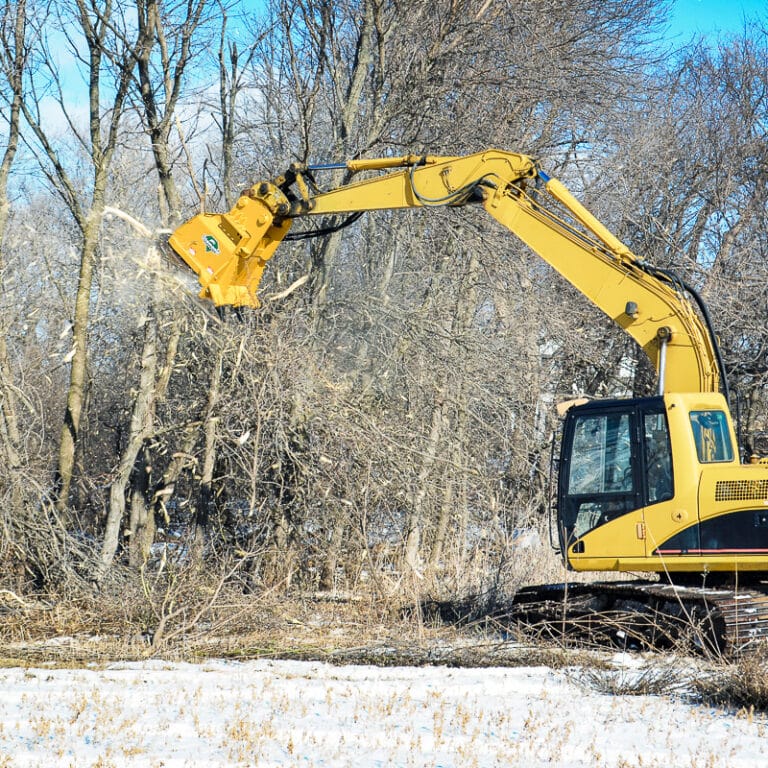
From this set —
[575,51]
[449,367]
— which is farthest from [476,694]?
[575,51]

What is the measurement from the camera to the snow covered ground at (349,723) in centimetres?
492

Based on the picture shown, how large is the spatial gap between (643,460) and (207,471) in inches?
192

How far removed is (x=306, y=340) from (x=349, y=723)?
5.91 m

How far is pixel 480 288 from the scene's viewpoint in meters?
14.1

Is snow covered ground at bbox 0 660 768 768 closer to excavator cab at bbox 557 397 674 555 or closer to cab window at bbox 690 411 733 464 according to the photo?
Answer: excavator cab at bbox 557 397 674 555

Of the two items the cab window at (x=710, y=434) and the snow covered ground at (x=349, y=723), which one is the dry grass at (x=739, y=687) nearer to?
the snow covered ground at (x=349, y=723)

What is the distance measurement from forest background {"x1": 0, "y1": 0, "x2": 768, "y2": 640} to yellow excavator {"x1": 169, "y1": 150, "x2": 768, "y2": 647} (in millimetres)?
1846

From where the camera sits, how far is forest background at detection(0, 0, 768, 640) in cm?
1081

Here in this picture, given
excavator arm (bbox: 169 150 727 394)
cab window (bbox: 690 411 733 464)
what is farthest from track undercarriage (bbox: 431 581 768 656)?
excavator arm (bbox: 169 150 727 394)

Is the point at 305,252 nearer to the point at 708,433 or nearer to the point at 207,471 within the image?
the point at 207,471

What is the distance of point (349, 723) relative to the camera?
5625 mm

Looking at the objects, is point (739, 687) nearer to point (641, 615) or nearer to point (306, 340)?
point (641, 615)

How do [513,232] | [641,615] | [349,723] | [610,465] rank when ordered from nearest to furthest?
[349,723]
[641,615]
[610,465]
[513,232]

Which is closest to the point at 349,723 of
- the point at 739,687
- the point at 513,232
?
the point at 739,687
